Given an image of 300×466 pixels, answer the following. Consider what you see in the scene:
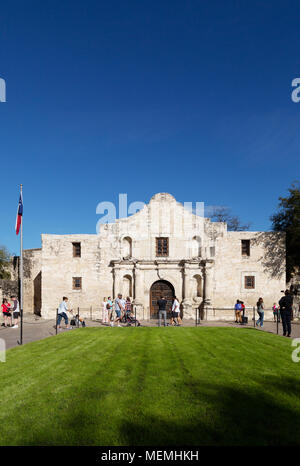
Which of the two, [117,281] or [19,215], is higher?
[19,215]

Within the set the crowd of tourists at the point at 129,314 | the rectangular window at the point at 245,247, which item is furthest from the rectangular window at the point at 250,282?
the crowd of tourists at the point at 129,314

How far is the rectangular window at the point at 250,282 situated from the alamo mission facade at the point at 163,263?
2.8 inches

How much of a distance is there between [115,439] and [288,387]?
11.6ft

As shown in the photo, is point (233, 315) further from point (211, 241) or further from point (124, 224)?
point (124, 224)

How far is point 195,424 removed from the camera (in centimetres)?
398

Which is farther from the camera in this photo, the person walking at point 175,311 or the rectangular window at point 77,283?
the rectangular window at point 77,283

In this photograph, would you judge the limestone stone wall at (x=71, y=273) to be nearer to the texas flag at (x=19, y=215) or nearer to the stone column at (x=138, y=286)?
the stone column at (x=138, y=286)

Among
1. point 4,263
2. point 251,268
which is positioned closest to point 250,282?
point 251,268

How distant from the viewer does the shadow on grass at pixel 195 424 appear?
3.63m

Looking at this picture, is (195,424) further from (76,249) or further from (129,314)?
(76,249)

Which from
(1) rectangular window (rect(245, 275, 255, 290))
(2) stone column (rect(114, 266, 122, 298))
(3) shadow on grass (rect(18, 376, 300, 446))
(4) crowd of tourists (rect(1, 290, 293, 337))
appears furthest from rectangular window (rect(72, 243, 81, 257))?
(3) shadow on grass (rect(18, 376, 300, 446))

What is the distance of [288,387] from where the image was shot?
5.51m

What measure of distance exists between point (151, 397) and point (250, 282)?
18900mm

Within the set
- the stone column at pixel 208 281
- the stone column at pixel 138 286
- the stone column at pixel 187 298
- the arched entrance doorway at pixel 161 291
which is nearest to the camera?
the stone column at pixel 187 298
